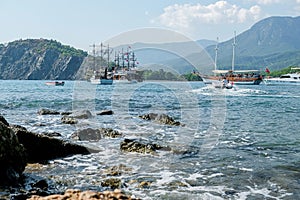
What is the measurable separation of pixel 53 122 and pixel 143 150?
422 inches

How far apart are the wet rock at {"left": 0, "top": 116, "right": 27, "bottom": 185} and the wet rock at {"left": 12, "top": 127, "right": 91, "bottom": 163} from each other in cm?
175

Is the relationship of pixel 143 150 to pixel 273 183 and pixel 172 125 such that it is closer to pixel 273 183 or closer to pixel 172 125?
pixel 273 183

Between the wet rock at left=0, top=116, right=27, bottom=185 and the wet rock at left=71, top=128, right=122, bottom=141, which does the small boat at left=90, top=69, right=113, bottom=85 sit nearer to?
the wet rock at left=71, top=128, right=122, bottom=141

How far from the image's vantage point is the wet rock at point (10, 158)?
8.29 m

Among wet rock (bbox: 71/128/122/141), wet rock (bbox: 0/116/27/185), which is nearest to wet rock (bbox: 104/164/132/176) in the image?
wet rock (bbox: 0/116/27/185)

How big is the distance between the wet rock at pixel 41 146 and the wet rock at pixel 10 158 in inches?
69.0

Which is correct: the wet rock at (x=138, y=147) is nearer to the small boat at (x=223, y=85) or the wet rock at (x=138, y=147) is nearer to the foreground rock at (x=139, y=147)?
the foreground rock at (x=139, y=147)

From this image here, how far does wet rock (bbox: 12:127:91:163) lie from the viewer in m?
10.7

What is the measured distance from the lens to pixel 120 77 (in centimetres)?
12462

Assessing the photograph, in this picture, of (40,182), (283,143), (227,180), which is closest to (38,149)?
(40,182)

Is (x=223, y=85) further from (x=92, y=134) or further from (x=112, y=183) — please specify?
(x=112, y=183)

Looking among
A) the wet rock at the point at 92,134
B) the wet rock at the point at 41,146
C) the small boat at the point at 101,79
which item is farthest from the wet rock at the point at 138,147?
the small boat at the point at 101,79

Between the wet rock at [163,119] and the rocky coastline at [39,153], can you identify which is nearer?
the rocky coastline at [39,153]

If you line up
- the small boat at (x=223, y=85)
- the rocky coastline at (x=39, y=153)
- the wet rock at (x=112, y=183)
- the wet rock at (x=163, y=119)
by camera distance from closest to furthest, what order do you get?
the rocky coastline at (x=39, y=153) < the wet rock at (x=112, y=183) < the wet rock at (x=163, y=119) < the small boat at (x=223, y=85)
